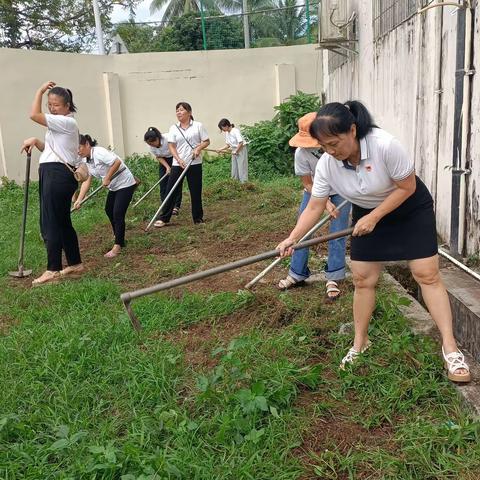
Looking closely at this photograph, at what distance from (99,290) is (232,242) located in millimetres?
2073

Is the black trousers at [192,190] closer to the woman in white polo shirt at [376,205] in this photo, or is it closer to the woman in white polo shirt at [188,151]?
the woman in white polo shirt at [188,151]

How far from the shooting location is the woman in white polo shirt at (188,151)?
704cm

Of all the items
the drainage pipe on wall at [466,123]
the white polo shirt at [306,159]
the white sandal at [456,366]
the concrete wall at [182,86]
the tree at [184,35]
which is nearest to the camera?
the white sandal at [456,366]

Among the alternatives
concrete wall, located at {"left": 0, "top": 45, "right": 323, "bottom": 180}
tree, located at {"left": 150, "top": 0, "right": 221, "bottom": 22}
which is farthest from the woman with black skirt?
tree, located at {"left": 150, "top": 0, "right": 221, "bottom": 22}

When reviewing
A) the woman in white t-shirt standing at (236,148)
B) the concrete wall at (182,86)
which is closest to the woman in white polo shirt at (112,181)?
the woman in white t-shirt standing at (236,148)

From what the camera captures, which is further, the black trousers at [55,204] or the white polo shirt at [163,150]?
the white polo shirt at [163,150]

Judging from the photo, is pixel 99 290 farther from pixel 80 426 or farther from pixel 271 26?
pixel 271 26

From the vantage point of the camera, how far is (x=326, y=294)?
159 inches

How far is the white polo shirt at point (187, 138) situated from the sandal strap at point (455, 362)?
4.90 meters

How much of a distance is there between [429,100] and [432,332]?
7.44ft

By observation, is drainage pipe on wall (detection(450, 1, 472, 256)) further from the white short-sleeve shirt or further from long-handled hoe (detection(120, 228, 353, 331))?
the white short-sleeve shirt

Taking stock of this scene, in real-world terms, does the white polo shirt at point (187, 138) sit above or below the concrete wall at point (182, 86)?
below

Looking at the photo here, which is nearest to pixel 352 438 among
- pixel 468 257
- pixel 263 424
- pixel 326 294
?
pixel 263 424

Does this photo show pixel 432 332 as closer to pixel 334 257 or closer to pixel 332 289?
pixel 332 289
